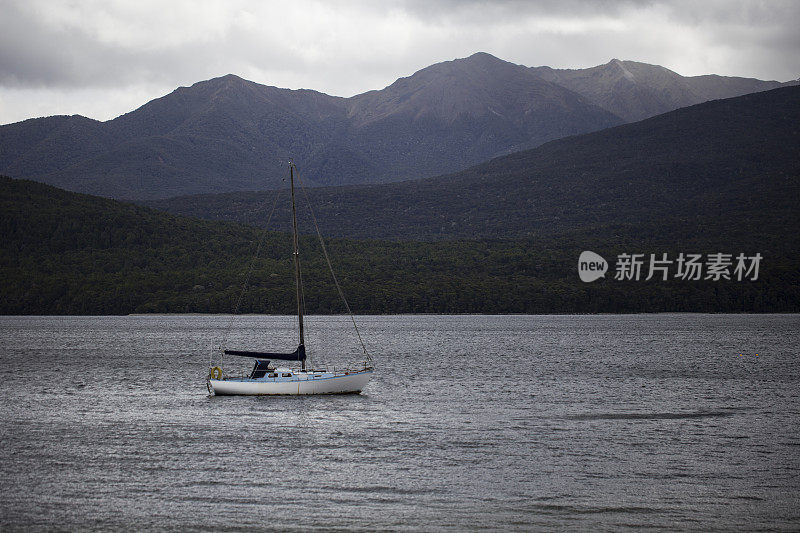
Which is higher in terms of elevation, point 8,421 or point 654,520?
point 654,520

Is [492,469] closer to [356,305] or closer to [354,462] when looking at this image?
[354,462]

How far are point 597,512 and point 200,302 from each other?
172718 mm

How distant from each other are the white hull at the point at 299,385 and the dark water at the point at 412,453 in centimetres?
83

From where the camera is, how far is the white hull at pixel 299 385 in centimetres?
5231

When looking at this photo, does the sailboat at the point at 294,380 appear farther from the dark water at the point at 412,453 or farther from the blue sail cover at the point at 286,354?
the dark water at the point at 412,453

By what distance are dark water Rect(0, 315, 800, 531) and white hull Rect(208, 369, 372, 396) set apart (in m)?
0.83

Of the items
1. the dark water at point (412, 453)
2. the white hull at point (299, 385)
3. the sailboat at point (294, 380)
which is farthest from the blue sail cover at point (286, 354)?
the dark water at point (412, 453)

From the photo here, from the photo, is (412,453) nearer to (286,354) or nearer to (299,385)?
(299,385)

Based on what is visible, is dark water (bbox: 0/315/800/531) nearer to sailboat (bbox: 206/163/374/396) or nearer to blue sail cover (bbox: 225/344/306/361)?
sailboat (bbox: 206/163/374/396)

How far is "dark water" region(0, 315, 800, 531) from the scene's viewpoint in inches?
1027

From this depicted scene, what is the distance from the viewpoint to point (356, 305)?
196m

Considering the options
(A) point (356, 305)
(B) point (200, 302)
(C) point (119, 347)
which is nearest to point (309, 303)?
(A) point (356, 305)

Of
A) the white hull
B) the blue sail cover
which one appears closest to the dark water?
the white hull

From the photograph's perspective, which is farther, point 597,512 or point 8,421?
point 8,421
